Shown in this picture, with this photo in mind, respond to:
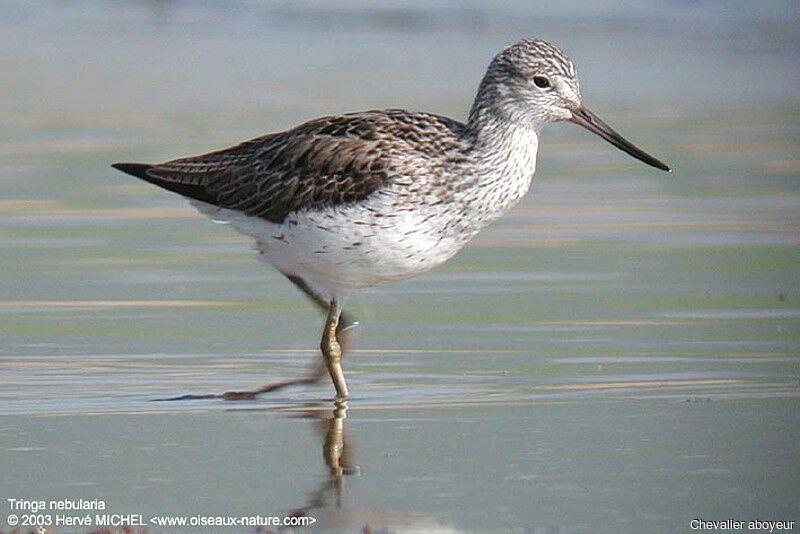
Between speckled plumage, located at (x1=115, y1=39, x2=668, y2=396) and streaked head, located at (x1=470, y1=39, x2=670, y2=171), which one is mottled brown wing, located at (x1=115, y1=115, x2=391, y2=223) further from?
streaked head, located at (x1=470, y1=39, x2=670, y2=171)

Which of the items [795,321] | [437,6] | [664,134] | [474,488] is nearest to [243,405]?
[474,488]

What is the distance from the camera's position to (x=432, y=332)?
30.8 ft

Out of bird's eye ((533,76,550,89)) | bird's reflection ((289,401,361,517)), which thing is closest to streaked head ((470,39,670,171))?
bird's eye ((533,76,550,89))

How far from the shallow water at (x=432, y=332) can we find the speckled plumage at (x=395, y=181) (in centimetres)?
56

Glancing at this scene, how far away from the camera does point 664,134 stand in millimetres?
14922

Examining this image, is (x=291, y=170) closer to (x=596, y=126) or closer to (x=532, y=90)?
(x=532, y=90)

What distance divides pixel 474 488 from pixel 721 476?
0.90 meters

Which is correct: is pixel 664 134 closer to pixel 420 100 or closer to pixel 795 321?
pixel 420 100

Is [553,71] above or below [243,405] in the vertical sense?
above

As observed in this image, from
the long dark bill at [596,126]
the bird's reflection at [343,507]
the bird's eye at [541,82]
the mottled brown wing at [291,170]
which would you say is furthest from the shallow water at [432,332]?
the bird's eye at [541,82]

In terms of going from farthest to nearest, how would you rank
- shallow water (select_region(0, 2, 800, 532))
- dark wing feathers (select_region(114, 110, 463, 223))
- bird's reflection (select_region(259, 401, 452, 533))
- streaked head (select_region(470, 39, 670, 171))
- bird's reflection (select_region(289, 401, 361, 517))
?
streaked head (select_region(470, 39, 670, 171))
dark wing feathers (select_region(114, 110, 463, 223))
shallow water (select_region(0, 2, 800, 532))
bird's reflection (select_region(289, 401, 361, 517))
bird's reflection (select_region(259, 401, 452, 533))

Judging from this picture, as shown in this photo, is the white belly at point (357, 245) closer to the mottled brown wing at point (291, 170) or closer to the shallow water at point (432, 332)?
the mottled brown wing at point (291, 170)

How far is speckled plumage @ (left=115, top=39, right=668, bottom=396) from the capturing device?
8430 mm

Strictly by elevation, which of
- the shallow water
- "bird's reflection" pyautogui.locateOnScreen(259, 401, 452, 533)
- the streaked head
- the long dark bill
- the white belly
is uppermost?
the streaked head
